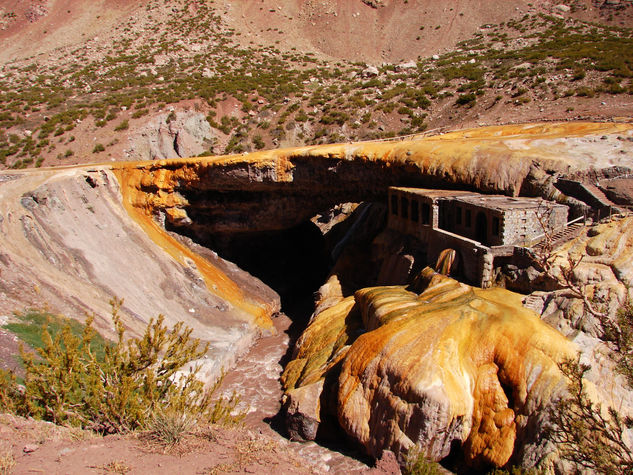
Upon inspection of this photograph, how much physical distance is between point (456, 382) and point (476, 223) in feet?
24.4

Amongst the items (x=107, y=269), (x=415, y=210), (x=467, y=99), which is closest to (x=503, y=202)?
(x=415, y=210)

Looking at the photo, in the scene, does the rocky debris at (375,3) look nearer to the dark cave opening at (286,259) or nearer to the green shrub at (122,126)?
the green shrub at (122,126)

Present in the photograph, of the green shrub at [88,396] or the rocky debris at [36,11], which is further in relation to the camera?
the rocky debris at [36,11]

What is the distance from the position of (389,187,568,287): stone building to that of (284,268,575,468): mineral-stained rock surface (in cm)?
214

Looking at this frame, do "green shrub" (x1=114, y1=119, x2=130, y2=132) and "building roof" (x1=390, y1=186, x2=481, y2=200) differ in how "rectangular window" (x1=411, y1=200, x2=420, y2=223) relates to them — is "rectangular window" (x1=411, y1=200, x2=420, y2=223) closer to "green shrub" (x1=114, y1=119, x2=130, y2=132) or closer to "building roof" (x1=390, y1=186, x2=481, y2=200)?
"building roof" (x1=390, y1=186, x2=481, y2=200)

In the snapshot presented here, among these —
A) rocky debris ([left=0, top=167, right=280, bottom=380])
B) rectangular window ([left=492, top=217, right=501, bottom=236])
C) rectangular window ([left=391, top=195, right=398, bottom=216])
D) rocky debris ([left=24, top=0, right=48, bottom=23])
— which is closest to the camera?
rectangular window ([left=492, top=217, right=501, bottom=236])

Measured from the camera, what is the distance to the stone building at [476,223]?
52.5 ft

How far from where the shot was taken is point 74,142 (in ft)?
129

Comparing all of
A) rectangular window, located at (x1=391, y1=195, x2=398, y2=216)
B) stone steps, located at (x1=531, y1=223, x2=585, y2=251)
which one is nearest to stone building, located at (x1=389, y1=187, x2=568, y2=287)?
stone steps, located at (x1=531, y1=223, x2=585, y2=251)

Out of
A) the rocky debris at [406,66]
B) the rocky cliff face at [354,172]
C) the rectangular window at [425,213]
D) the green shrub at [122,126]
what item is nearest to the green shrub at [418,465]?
the rectangular window at [425,213]

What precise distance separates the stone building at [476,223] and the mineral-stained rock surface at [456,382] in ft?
7.03

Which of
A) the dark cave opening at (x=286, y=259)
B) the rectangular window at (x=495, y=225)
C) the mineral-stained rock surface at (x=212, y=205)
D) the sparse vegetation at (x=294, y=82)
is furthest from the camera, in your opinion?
the sparse vegetation at (x=294, y=82)

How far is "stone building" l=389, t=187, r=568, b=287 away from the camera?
15992 mm

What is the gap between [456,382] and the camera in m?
11.8
